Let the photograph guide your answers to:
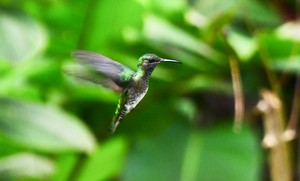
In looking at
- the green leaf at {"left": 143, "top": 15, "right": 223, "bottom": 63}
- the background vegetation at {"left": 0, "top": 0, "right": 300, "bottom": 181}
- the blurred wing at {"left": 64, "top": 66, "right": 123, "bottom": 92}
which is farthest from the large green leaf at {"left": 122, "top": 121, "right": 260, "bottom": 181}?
the blurred wing at {"left": 64, "top": 66, "right": 123, "bottom": 92}

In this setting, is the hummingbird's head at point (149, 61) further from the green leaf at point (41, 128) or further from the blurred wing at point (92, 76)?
the green leaf at point (41, 128)

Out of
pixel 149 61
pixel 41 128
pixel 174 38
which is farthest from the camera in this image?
pixel 174 38

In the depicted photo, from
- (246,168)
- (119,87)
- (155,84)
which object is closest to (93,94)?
(155,84)

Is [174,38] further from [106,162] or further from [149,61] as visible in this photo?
[149,61]

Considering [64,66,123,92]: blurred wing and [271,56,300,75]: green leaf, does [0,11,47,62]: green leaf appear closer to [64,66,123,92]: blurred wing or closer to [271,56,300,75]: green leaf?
[271,56,300,75]: green leaf

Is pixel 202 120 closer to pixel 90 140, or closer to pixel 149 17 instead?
pixel 149 17

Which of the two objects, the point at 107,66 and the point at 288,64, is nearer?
the point at 107,66

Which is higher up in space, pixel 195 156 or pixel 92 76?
pixel 195 156

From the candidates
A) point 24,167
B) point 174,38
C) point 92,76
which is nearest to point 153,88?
point 174,38
